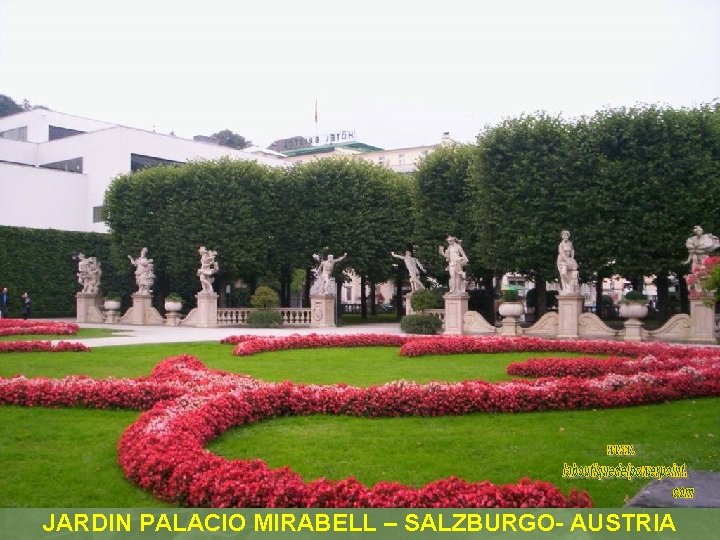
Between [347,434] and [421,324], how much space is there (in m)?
21.1

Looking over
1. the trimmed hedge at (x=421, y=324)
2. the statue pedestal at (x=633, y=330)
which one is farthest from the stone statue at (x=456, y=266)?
the statue pedestal at (x=633, y=330)

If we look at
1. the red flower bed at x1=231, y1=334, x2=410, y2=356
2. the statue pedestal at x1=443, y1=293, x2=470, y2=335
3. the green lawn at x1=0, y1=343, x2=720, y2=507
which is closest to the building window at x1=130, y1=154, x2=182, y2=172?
the statue pedestal at x1=443, y1=293, x2=470, y2=335

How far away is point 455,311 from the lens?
29594 mm

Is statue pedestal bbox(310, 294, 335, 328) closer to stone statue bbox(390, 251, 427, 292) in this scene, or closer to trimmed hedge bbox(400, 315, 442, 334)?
stone statue bbox(390, 251, 427, 292)

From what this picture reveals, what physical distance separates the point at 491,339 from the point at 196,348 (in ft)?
28.2

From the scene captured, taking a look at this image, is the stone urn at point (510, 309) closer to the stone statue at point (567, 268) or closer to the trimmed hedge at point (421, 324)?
the stone statue at point (567, 268)

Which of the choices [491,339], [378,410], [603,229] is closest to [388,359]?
[491,339]

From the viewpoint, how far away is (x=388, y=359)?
18016 millimetres

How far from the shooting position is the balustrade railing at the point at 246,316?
120 ft

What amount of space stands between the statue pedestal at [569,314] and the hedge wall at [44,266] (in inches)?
1014

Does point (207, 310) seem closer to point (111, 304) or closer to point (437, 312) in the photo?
point (111, 304)

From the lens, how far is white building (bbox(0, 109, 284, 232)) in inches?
2044

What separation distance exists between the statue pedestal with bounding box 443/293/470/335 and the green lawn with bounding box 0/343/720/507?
58.9 ft

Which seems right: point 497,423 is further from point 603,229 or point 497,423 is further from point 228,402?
point 603,229
